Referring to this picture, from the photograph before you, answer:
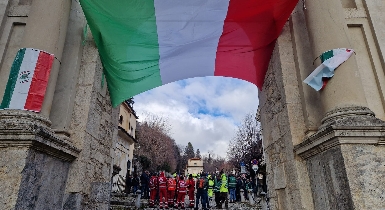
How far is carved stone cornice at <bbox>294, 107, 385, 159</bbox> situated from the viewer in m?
→ 3.29

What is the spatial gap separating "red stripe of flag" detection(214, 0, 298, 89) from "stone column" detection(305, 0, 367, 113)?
45 cm

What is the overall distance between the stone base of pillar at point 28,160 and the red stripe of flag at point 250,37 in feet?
11.1

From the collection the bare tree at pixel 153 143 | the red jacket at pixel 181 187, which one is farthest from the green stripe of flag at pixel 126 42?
the bare tree at pixel 153 143

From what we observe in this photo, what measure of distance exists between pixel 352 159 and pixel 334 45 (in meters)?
1.78

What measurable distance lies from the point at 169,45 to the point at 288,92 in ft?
7.61

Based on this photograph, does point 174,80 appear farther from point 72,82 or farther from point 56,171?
point 56,171

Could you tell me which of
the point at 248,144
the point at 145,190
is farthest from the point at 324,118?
the point at 248,144

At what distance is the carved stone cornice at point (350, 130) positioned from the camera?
10.8 feet

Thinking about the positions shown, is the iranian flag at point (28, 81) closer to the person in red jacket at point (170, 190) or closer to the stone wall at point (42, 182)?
the stone wall at point (42, 182)

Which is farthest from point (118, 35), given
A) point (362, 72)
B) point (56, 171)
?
point (362, 72)

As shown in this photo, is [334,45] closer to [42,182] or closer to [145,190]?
[42,182]

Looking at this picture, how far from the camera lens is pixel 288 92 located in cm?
480

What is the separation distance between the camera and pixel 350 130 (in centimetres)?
329

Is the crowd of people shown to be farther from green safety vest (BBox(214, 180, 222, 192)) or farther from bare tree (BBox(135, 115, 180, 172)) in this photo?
bare tree (BBox(135, 115, 180, 172))
